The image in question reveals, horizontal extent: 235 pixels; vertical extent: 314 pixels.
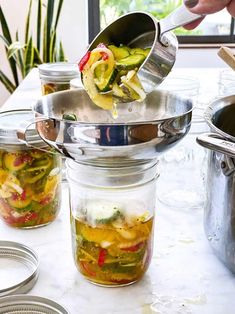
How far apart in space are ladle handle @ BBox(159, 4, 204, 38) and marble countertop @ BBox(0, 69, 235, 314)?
272mm

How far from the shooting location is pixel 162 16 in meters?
2.42

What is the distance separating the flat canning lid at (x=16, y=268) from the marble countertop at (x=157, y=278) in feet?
0.04

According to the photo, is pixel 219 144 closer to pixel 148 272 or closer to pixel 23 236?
pixel 148 272

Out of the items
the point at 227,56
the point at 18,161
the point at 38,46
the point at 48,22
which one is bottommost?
the point at 38,46

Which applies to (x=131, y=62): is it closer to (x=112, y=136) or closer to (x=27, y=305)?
(x=112, y=136)

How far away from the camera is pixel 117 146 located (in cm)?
53

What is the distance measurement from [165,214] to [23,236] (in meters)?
0.21

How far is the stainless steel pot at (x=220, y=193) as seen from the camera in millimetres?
542

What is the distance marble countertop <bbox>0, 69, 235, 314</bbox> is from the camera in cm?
57

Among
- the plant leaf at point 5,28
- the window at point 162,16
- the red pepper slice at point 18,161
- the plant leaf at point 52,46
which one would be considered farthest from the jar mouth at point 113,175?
the window at point 162,16

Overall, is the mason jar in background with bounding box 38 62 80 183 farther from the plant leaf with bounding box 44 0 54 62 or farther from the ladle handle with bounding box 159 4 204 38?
the plant leaf with bounding box 44 0 54 62

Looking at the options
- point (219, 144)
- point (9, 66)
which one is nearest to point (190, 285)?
point (219, 144)

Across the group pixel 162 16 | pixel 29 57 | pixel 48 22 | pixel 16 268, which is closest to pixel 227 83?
pixel 16 268

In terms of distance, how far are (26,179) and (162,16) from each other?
1.89 metres
